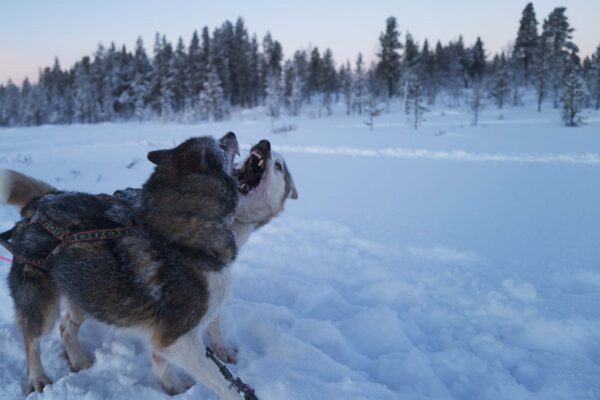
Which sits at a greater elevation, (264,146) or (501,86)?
(501,86)

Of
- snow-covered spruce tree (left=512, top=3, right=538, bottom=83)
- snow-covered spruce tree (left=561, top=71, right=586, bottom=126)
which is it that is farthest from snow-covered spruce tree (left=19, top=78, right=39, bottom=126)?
snow-covered spruce tree (left=512, top=3, right=538, bottom=83)

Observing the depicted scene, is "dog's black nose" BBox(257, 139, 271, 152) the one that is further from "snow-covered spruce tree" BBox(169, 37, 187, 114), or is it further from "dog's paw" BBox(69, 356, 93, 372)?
"snow-covered spruce tree" BBox(169, 37, 187, 114)

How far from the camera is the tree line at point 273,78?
48.5m

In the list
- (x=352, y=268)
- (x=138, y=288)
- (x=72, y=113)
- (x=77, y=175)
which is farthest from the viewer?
(x=72, y=113)

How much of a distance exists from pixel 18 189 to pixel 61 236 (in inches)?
39.9

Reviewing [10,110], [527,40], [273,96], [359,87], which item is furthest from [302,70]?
[10,110]

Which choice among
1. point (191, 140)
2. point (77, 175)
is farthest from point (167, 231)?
point (77, 175)

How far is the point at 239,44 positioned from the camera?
69.4 m

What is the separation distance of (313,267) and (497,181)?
8.79 m

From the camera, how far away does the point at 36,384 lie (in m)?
2.79

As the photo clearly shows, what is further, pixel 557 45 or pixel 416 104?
pixel 557 45

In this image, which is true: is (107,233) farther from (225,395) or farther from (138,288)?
(225,395)

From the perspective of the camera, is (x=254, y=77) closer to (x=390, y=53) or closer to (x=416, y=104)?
(x=390, y=53)

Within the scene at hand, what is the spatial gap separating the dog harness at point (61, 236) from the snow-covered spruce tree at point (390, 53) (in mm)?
58973
